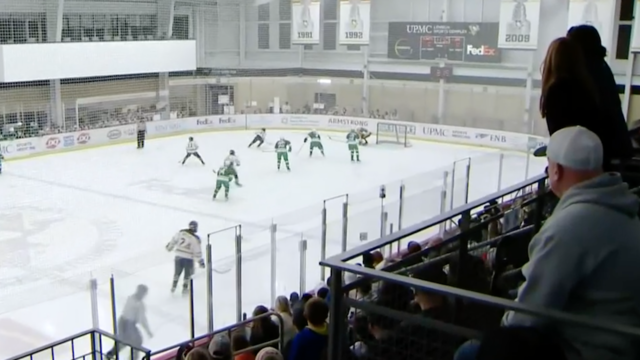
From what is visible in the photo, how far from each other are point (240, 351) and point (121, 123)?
18.6 metres

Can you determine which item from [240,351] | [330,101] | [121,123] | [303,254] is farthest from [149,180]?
[330,101]

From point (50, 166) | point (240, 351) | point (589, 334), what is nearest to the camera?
point (589, 334)

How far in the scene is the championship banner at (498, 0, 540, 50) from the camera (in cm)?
1909

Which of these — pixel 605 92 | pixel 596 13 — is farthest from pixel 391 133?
pixel 605 92

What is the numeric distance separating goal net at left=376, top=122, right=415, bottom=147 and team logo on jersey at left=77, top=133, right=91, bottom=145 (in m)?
8.34

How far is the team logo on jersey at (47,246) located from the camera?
875 cm

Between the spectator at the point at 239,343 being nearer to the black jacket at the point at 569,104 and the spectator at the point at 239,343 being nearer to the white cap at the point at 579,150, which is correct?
the black jacket at the point at 569,104

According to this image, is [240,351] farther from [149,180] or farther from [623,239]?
[149,180]

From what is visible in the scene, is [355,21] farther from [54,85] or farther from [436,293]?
[436,293]

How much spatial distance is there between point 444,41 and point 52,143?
42.2 feet

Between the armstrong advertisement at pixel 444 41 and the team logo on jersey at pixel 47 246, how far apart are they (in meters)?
15.1

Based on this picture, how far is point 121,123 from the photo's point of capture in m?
21.6

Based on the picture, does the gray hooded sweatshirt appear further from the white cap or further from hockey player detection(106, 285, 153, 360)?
hockey player detection(106, 285, 153, 360)

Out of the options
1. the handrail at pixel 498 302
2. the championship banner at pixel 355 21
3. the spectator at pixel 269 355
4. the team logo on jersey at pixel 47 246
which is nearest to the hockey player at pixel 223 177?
the team logo on jersey at pixel 47 246
